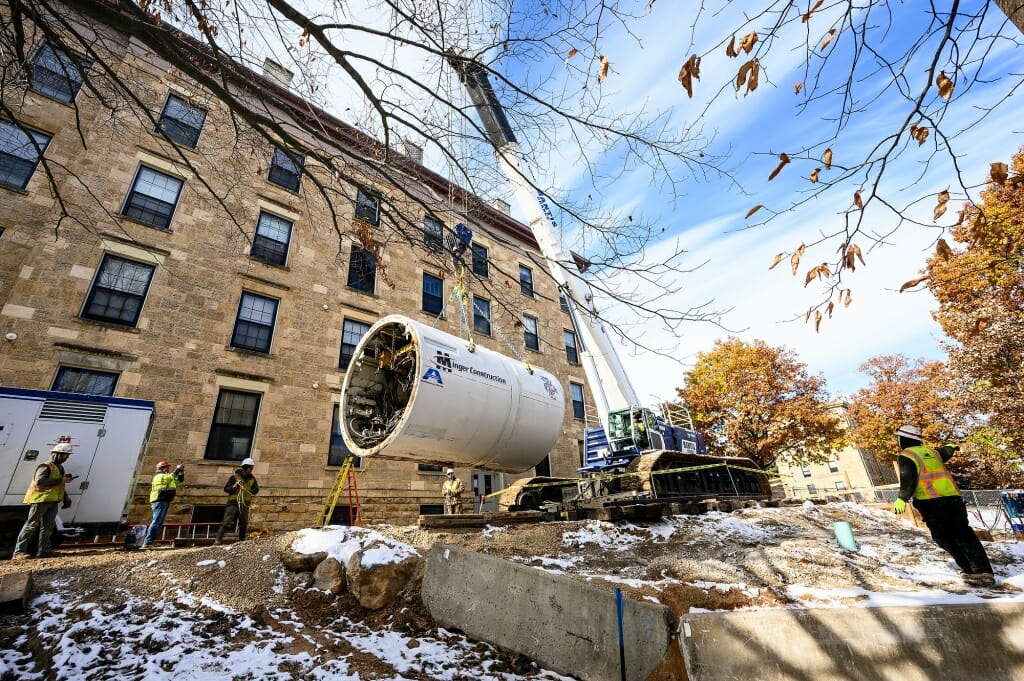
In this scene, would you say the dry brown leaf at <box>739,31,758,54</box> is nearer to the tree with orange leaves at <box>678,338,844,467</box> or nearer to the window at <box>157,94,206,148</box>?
the window at <box>157,94,206,148</box>

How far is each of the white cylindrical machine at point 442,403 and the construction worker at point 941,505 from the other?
4597 mm

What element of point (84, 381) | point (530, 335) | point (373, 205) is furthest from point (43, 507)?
point (530, 335)

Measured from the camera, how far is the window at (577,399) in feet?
68.9

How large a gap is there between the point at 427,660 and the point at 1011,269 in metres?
19.6

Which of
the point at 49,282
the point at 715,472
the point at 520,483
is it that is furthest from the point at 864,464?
the point at 49,282

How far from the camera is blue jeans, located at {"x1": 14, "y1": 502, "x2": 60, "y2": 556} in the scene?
6652 millimetres

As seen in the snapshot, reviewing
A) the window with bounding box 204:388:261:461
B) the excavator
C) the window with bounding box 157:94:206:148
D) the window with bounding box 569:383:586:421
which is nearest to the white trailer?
the window with bounding box 204:388:261:461

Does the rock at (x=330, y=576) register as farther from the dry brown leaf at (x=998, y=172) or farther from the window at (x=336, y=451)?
the window at (x=336, y=451)

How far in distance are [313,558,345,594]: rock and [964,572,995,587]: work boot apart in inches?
265

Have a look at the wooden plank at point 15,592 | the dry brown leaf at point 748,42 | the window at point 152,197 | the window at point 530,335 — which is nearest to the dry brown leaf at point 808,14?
the dry brown leaf at point 748,42

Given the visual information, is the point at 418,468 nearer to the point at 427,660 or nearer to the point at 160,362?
the point at 160,362

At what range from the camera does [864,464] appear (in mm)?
46906

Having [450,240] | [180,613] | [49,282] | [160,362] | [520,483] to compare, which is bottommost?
[180,613]

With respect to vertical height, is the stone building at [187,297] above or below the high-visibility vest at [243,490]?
above
